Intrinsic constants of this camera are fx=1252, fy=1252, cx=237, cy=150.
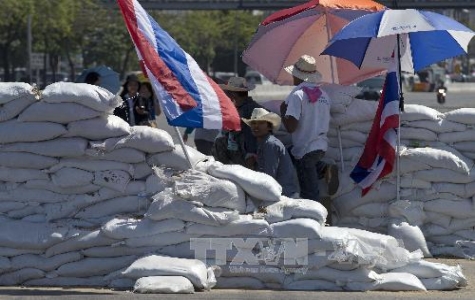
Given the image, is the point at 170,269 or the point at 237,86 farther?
the point at 237,86

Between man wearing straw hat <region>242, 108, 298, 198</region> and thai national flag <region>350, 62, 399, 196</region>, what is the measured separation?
764mm

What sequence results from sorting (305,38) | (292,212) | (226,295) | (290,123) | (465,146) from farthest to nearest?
1. (305,38)
2. (465,146)
3. (290,123)
4. (292,212)
5. (226,295)

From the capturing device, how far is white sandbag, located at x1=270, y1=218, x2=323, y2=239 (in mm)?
8867

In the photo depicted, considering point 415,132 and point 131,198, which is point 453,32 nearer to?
point 415,132

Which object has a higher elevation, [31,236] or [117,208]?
[117,208]

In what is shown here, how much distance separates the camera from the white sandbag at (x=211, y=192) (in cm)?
894

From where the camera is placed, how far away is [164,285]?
847 centimetres

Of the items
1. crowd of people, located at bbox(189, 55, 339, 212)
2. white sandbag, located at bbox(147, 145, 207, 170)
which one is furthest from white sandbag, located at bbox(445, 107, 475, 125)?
white sandbag, located at bbox(147, 145, 207, 170)

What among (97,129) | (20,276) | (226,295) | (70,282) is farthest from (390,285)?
(20,276)

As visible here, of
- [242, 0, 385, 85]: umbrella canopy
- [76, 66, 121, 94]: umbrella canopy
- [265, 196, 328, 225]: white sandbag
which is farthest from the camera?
[76, 66, 121, 94]: umbrella canopy

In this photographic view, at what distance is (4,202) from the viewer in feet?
30.3

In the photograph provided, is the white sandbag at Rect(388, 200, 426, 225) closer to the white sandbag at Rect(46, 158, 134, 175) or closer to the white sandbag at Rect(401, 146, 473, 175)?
the white sandbag at Rect(401, 146, 473, 175)

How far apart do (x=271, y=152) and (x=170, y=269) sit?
70.5 inches

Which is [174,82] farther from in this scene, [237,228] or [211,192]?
[237,228]
